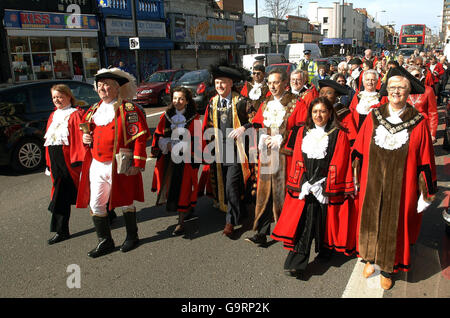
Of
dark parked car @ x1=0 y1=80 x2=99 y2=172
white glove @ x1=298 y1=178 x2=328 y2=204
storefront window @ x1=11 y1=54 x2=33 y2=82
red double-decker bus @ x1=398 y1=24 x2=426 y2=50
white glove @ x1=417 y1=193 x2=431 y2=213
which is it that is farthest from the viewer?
red double-decker bus @ x1=398 y1=24 x2=426 y2=50

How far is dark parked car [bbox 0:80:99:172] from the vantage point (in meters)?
6.93

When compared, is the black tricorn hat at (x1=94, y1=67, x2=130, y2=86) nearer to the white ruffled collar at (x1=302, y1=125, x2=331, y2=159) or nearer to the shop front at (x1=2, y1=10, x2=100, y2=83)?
the white ruffled collar at (x1=302, y1=125, x2=331, y2=159)

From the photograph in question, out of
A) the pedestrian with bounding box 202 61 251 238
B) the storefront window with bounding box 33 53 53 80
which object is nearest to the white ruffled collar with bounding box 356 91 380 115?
the pedestrian with bounding box 202 61 251 238

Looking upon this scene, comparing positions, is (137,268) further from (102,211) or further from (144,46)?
(144,46)

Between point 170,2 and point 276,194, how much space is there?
2623 cm

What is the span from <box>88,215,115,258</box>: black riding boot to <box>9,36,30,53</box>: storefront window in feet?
54.6

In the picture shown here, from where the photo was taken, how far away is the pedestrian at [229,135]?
14.5 ft

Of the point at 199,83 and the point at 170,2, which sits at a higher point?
the point at 170,2

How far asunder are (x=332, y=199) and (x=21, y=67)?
18312 mm

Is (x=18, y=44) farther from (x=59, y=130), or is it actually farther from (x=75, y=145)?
(x=75, y=145)

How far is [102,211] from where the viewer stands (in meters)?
4.01

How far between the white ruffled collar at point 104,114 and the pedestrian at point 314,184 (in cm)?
188

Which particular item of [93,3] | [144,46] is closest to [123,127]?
[93,3]

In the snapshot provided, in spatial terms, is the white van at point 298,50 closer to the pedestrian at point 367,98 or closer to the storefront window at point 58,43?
the storefront window at point 58,43
